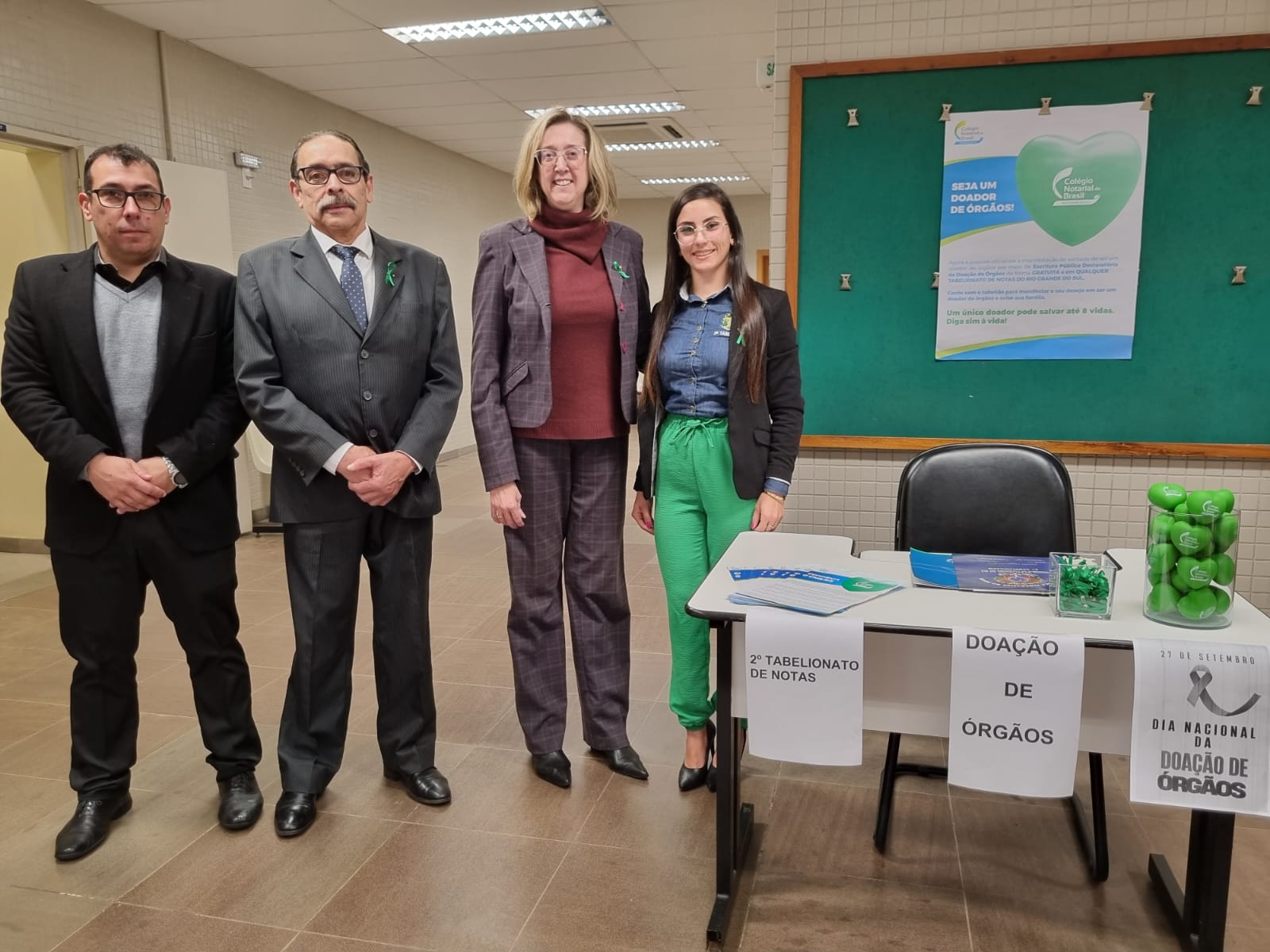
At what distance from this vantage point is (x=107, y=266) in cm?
223

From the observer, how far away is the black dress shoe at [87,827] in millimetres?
2240

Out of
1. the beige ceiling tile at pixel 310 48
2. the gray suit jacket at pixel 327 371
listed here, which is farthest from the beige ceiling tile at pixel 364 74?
the gray suit jacket at pixel 327 371

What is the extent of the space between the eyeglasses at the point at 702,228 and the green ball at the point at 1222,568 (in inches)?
53.0

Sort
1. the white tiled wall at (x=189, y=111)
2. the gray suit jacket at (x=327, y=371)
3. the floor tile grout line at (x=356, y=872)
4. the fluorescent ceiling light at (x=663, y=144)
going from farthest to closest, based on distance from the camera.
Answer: the fluorescent ceiling light at (x=663, y=144) → the white tiled wall at (x=189, y=111) → the gray suit jacket at (x=327, y=371) → the floor tile grout line at (x=356, y=872)

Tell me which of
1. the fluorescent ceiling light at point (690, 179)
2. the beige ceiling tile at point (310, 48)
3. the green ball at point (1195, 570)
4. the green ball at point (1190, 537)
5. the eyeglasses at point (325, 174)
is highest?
the fluorescent ceiling light at point (690, 179)

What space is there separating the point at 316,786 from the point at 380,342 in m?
1.18

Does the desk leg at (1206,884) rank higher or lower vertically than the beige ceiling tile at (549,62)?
lower

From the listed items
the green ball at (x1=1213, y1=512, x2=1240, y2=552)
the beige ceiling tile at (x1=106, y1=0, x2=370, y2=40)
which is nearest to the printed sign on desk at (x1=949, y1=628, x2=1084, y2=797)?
the green ball at (x1=1213, y1=512, x2=1240, y2=552)

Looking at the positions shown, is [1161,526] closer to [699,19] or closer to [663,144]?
[699,19]

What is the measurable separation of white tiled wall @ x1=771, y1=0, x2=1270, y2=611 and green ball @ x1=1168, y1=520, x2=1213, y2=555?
67.6 inches

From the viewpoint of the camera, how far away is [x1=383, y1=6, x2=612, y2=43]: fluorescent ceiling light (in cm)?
503

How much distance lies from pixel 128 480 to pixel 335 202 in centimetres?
83

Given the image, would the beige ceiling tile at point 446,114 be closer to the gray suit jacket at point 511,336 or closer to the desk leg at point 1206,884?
the gray suit jacket at point 511,336

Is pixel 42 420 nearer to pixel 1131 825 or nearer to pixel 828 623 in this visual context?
pixel 828 623
